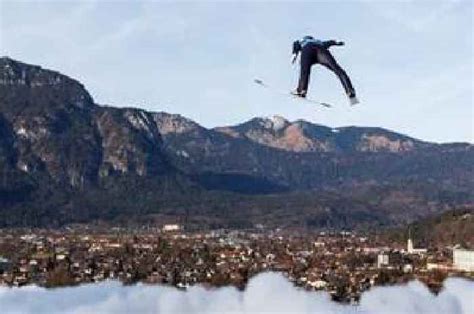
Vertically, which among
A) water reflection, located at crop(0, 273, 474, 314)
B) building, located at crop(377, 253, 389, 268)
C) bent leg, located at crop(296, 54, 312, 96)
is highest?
bent leg, located at crop(296, 54, 312, 96)

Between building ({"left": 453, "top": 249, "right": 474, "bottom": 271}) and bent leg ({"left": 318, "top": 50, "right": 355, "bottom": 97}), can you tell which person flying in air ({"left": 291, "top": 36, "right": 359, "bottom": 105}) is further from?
building ({"left": 453, "top": 249, "right": 474, "bottom": 271})

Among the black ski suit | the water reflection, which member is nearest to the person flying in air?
the black ski suit

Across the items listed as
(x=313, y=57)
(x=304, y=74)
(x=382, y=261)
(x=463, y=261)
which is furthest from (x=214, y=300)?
(x=382, y=261)

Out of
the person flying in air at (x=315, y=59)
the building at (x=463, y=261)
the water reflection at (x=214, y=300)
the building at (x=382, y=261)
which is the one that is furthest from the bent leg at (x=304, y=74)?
the building at (x=382, y=261)

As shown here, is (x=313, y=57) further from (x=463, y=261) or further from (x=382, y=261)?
(x=382, y=261)

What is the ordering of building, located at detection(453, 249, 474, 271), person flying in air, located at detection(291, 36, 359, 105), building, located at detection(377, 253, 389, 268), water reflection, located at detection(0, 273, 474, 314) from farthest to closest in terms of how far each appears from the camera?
building, located at detection(377, 253, 389, 268) < building, located at detection(453, 249, 474, 271) < water reflection, located at detection(0, 273, 474, 314) < person flying in air, located at detection(291, 36, 359, 105)

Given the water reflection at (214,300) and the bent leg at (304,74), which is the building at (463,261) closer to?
the water reflection at (214,300)

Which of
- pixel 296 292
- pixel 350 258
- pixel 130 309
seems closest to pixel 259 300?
pixel 296 292

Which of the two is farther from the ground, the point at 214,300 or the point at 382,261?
the point at 382,261
